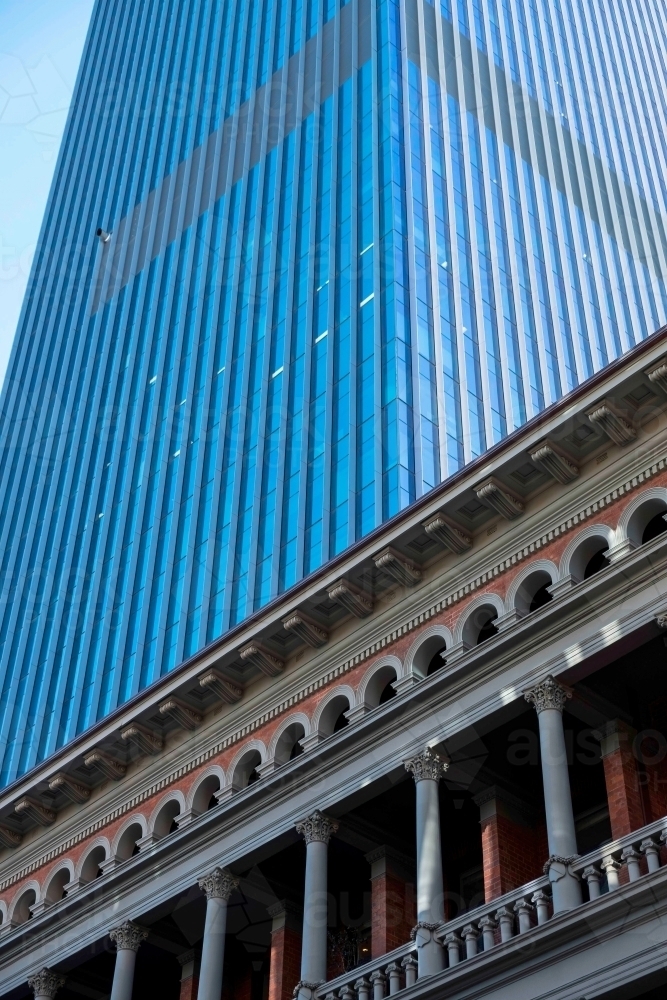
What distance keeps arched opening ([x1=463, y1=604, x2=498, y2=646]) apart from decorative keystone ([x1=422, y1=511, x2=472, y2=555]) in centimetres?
135

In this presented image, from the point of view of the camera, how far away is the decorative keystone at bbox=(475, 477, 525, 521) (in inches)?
992

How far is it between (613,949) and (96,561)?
6370 cm

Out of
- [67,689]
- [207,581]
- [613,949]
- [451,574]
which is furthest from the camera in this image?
[67,689]

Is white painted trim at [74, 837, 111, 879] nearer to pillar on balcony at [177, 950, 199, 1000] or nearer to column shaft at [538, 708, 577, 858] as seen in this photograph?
pillar on balcony at [177, 950, 199, 1000]

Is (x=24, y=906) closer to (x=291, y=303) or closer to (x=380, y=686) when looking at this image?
(x=380, y=686)

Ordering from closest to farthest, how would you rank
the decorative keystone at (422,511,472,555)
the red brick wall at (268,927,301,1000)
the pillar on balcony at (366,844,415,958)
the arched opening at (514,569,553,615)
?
the arched opening at (514,569,553,615)
the pillar on balcony at (366,844,415,958)
the decorative keystone at (422,511,472,555)
the red brick wall at (268,927,301,1000)

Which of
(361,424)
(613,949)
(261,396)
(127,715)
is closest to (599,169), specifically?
(261,396)

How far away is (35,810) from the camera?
3300 centimetres

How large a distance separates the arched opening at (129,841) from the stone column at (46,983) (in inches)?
116

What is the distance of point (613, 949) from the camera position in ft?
64.1

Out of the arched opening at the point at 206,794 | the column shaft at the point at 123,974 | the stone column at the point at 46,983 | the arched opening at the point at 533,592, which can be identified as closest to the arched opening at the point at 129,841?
the arched opening at the point at 206,794

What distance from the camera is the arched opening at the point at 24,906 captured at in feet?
107

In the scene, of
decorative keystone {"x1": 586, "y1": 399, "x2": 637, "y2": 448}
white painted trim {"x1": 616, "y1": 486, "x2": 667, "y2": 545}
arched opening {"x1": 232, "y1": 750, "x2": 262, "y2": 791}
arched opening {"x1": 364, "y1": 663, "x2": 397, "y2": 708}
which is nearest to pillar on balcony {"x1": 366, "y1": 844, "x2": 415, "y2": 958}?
arched opening {"x1": 364, "y1": 663, "x2": 397, "y2": 708}

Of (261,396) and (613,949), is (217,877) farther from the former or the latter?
(261,396)
